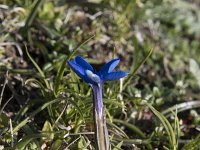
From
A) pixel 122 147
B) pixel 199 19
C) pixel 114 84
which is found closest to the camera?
pixel 122 147

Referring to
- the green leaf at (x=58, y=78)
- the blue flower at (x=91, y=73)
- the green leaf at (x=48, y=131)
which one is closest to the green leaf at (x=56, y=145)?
the green leaf at (x=48, y=131)

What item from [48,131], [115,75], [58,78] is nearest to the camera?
[115,75]

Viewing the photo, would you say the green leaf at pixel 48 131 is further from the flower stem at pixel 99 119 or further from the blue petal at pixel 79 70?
the blue petal at pixel 79 70

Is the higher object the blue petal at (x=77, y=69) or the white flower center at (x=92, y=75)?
the blue petal at (x=77, y=69)

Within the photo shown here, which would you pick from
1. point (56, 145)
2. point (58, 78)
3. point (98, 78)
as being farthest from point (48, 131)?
point (98, 78)

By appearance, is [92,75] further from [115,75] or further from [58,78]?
[58,78]

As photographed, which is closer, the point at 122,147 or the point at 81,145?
the point at 81,145

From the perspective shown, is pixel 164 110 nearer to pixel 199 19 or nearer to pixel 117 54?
pixel 117 54

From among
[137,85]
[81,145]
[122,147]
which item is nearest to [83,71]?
[81,145]
